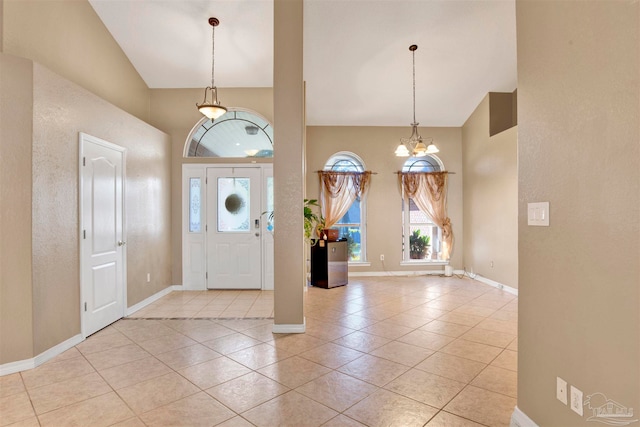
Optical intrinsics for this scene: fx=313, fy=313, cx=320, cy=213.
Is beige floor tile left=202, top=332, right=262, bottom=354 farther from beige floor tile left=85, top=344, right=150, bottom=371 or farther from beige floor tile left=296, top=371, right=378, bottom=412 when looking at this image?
beige floor tile left=296, top=371, right=378, bottom=412

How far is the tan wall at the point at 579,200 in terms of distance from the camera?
1.23 m

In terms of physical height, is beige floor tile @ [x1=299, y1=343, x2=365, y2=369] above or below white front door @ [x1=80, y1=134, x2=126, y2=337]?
below

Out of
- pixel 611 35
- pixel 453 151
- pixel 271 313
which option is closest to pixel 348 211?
pixel 453 151

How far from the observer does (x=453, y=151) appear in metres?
6.90

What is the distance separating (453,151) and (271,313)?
525 cm

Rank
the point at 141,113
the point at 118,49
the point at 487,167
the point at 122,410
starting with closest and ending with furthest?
the point at 122,410, the point at 118,49, the point at 141,113, the point at 487,167

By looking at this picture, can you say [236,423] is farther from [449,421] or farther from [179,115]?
[179,115]

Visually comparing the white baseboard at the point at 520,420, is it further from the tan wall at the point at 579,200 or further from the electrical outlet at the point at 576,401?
the electrical outlet at the point at 576,401

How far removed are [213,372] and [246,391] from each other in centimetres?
45

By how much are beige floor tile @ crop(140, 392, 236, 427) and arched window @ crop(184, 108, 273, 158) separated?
410 centimetres

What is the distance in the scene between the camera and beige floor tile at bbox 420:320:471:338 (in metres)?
3.49

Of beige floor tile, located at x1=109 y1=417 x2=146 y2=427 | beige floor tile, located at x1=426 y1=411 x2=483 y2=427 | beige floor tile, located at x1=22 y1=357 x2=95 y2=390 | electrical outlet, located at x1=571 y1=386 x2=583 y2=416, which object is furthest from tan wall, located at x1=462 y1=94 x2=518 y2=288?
beige floor tile, located at x1=22 y1=357 x2=95 y2=390

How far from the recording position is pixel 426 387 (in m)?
2.37

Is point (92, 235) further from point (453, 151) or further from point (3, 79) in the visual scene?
point (453, 151)
